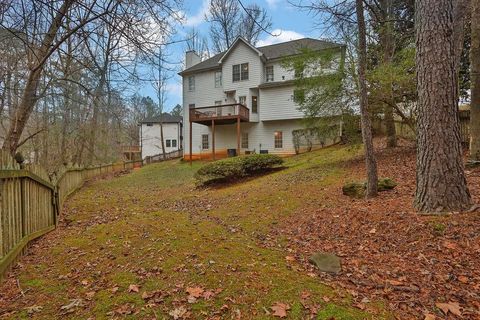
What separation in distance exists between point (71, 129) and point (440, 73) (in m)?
19.0

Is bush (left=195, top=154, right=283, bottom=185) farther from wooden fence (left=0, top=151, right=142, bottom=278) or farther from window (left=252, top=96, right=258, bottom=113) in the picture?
window (left=252, top=96, right=258, bottom=113)

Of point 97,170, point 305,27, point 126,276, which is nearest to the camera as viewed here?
point 126,276

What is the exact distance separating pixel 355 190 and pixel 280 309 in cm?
512

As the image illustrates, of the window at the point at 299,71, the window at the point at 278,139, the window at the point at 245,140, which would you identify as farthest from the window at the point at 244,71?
the window at the point at 299,71

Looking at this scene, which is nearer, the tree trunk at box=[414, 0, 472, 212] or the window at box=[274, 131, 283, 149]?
the tree trunk at box=[414, 0, 472, 212]

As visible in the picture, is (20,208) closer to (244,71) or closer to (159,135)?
(244,71)

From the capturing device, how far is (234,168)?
12039mm

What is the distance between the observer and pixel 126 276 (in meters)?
3.43

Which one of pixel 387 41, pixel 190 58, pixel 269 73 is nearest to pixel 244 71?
pixel 269 73

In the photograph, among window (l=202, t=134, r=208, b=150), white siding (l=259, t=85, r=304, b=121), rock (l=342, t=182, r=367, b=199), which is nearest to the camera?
rock (l=342, t=182, r=367, b=199)

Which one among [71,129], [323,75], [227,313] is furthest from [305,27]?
[71,129]

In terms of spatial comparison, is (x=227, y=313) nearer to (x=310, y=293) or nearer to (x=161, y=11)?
(x=310, y=293)

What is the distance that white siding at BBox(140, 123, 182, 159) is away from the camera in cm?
3941

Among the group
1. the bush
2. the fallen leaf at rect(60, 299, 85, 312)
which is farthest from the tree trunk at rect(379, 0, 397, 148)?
the fallen leaf at rect(60, 299, 85, 312)
